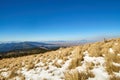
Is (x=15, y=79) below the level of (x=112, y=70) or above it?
below

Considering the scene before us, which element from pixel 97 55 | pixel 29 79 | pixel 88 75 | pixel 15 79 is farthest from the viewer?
pixel 97 55

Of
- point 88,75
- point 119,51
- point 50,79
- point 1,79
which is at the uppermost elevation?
point 119,51

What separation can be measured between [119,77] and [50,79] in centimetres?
291

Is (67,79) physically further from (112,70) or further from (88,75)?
(112,70)

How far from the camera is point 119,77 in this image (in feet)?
14.7

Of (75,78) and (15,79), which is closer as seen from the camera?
(75,78)

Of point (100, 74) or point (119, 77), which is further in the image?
point (100, 74)

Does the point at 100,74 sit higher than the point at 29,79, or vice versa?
the point at 100,74

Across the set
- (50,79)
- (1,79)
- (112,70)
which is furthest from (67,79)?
(1,79)

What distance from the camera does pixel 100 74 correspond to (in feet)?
17.6

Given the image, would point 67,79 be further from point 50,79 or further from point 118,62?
point 118,62

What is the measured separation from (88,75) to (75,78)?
597 millimetres

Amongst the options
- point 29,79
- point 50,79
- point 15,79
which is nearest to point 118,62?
point 50,79

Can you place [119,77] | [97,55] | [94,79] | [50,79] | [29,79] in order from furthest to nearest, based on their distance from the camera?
[97,55], [29,79], [50,79], [94,79], [119,77]
